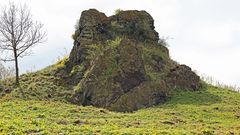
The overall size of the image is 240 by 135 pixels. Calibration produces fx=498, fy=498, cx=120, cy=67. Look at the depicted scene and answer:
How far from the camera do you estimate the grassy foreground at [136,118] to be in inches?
778

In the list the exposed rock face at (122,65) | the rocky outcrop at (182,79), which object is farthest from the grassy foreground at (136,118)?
the exposed rock face at (122,65)

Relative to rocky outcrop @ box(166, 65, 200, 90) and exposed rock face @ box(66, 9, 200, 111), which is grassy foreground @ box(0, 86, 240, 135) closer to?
rocky outcrop @ box(166, 65, 200, 90)

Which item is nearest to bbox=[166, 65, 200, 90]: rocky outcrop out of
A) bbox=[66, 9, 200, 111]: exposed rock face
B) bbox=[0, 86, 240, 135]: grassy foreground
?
bbox=[66, 9, 200, 111]: exposed rock face

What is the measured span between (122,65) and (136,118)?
9132mm

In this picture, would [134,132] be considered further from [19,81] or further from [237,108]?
[19,81]

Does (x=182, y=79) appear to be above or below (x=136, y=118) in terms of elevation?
above

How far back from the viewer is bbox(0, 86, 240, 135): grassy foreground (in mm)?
19750

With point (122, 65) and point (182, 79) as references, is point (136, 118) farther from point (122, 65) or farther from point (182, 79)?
point (182, 79)

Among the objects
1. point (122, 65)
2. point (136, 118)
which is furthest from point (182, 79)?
point (136, 118)

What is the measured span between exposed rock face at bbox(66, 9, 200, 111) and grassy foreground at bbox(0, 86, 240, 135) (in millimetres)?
1608

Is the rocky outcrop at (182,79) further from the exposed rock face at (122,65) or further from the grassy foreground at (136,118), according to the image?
the grassy foreground at (136,118)

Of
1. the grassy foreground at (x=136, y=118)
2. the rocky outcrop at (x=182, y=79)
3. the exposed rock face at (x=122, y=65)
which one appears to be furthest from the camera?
the rocky outcrop at (x=182, y=79)

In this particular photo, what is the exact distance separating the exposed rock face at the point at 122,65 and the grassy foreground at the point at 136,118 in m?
1.61

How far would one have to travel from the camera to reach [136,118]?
83.3 feet
